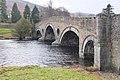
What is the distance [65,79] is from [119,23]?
11.0 metres

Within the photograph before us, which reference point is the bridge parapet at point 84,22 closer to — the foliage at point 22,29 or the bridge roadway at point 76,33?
the bridge roadway at point 76,33

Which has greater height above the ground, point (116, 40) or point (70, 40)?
point (116, 40)

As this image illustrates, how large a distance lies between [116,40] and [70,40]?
30.7m

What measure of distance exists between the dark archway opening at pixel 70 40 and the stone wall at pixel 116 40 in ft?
90.2

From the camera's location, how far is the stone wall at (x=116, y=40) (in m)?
25.0

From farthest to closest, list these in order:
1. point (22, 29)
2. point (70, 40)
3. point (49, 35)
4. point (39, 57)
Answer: point (49, 35) → point (22, 29) → point (70, 40) → point (39, 57)

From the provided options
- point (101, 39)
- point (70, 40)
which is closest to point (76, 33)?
point (70, 40)

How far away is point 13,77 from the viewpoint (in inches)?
653

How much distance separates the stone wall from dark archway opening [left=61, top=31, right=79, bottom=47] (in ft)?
90.2

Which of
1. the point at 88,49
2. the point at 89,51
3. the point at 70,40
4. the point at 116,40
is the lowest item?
the point at 89,51

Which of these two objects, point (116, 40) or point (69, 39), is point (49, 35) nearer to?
point (69, 39)

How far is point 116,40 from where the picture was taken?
83.2 feet

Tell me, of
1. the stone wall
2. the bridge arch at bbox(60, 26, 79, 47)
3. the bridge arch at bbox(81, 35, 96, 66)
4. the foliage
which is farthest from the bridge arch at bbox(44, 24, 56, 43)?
the stone wall

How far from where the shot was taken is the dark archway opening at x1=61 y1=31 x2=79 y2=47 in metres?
53.6
